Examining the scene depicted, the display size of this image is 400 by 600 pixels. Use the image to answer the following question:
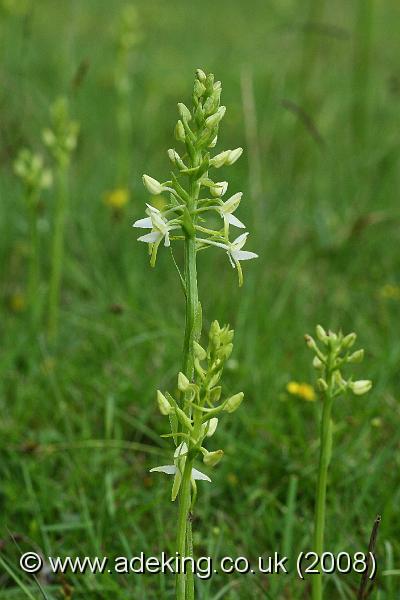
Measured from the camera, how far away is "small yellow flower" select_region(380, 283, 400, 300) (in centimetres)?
357

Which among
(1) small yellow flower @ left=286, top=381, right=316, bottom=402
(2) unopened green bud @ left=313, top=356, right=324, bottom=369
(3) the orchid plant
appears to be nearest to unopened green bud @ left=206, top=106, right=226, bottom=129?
(3) the orchid plant

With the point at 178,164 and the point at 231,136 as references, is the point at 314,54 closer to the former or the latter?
the point at 231,136

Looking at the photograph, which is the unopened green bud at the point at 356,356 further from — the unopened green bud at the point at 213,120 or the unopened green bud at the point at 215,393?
the unopened green bud at the point at 213,120

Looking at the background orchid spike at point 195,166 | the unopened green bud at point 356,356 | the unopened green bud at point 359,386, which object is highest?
the background orchid spike at point 195,166

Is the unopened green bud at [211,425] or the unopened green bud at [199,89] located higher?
the unopened green bud at [199,89]

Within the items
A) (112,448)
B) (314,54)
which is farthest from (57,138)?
(314,54)

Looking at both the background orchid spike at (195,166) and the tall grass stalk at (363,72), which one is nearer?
the background orchid spike at (195,166)

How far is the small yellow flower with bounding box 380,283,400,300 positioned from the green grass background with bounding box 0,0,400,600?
5cm

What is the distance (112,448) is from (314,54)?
9.71 feet

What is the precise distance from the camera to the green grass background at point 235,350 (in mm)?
2268

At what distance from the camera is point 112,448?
8.64 feet

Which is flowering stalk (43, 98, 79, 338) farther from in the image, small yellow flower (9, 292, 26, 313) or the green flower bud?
the green flower bud

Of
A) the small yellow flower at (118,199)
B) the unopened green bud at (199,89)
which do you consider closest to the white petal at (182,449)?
the unopened green bud at (199,89)

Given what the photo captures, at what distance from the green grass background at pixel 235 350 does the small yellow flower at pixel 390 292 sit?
49 millimetres
